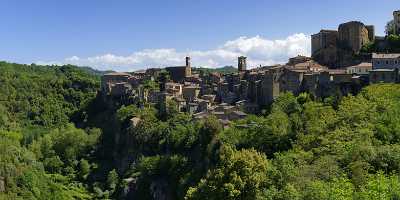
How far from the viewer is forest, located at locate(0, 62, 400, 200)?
3169 cm

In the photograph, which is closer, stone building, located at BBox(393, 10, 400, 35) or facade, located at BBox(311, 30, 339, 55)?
stone building, located at BBox(393, 10, 400, 35)

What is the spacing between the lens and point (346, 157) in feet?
107

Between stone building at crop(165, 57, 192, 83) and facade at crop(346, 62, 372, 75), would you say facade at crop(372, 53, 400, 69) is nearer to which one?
facade at crop(346, 62, 372, 75)

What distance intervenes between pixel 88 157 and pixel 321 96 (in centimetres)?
4054

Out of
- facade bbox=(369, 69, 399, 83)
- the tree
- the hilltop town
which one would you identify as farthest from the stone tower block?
the tree

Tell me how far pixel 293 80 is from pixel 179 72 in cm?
3316

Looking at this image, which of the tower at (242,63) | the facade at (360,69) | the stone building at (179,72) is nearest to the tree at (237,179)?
the facade at (360,69)

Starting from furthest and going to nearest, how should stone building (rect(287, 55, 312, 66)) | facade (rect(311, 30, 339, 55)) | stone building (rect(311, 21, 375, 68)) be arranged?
stone building (rect(287, 55, 312, 66)), facade (rect(311, 30, 339, 55)), stone building (rect(311, 21, 375, 68))

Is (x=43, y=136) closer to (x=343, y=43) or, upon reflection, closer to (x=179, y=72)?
(x=179, y=72)

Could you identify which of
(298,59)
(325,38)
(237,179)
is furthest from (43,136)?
(237,179)

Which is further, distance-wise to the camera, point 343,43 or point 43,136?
point 43,136

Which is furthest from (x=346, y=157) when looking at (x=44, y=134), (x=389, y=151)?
(x=44, y=134)

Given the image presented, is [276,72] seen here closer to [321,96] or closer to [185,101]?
[321,96]

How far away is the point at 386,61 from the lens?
2194 inches
